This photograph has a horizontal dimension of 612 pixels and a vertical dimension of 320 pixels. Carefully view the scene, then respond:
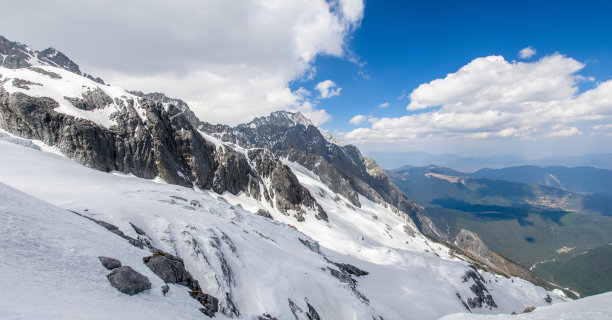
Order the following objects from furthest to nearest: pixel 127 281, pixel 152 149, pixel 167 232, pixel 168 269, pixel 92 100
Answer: pixel 152 149 → pixel 92 100 → pixel 167 232 → pixel 168 269 → pixel 127 281

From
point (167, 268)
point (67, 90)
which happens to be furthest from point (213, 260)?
point (67, 90)

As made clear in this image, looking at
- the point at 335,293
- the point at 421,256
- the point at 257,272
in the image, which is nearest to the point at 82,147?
the point at 257,272

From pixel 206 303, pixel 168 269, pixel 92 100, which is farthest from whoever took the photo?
pixel 92 100

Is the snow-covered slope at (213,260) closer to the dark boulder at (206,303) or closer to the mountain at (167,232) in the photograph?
the mountain at (167,232)

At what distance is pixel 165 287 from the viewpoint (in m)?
13.0

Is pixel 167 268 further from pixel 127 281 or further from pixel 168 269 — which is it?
pixel 127 281

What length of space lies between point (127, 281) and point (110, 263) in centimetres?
161

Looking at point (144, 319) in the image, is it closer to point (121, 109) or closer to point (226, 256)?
point (226, 256)

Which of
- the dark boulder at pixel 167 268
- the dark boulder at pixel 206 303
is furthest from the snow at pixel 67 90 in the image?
the dark boulder at pixel 206 303

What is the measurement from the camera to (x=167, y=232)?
2550cm

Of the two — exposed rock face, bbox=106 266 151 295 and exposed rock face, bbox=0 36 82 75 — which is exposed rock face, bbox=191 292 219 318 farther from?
exposed rock face, bbox=0 36 82 75

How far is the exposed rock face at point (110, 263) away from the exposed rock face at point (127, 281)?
72 cm

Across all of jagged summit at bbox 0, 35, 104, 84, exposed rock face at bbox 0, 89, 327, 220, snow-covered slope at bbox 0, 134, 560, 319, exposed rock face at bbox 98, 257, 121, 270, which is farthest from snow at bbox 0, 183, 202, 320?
jagged summit at bbox 0, 35, 104, 84

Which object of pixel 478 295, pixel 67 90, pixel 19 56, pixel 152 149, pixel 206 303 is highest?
pixel 19 56
